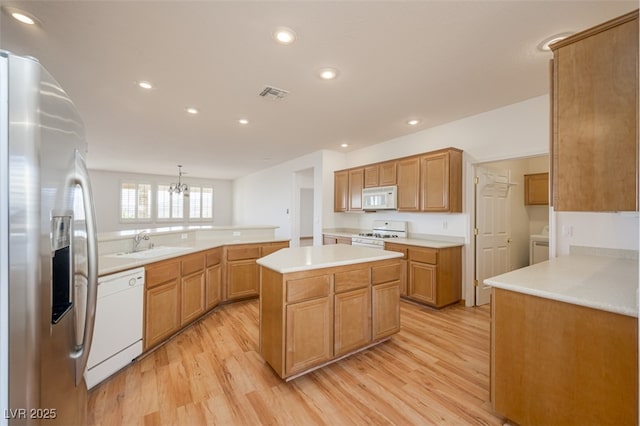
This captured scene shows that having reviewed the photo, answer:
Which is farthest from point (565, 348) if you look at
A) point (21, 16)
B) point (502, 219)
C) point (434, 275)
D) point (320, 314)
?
point (21, 16)

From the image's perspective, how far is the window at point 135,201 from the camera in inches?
347

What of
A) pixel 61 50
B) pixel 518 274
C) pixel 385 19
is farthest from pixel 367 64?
pixel 61 50

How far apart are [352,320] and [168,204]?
368 inches

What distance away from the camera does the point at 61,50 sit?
2166 millimetres

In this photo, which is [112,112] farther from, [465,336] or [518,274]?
[465,336]

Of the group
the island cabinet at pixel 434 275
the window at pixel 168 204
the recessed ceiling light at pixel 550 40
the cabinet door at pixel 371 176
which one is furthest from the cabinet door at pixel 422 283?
the window at pixel 168 204

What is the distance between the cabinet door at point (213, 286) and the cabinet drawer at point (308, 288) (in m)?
1.76

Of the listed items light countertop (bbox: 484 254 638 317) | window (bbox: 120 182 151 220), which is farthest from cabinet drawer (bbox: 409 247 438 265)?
window (bbox: 120 182 151 220)

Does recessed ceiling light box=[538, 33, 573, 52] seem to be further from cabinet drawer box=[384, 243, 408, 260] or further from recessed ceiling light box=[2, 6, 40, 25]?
recessed ceiling light box=[2, 6, 40, 25]

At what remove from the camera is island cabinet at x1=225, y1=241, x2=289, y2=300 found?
12.1 feet

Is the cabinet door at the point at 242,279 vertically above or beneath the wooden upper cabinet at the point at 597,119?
beneath

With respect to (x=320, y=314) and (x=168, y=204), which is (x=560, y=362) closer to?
(x=320, y=314)

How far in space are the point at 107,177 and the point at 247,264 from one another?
305 inches

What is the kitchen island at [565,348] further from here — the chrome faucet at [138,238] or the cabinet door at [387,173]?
the chrome faucet at [138,238]
